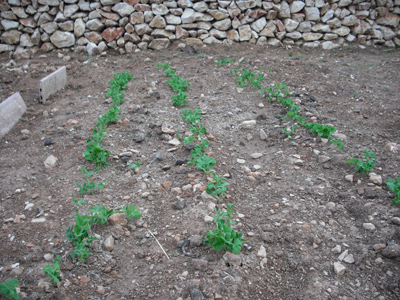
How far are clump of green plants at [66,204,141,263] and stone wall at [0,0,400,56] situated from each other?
17.2 feet

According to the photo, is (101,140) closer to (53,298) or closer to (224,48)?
(53,298)

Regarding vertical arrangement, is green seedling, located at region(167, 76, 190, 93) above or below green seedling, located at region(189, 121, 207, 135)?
above

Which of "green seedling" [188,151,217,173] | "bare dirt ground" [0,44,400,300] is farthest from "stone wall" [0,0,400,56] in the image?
"green seedling" [188,151,217,173]

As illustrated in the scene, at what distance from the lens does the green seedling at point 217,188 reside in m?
2.87

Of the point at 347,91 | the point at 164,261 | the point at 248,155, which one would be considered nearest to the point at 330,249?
the point at 164,261

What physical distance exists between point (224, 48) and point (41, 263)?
5.85 m

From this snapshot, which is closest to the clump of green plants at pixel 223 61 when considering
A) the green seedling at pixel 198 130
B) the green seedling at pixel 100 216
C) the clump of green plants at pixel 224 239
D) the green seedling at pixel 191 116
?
the green seedling at pixel 191 116

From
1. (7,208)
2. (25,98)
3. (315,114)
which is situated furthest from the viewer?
(25,98)

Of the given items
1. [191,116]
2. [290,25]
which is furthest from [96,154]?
[290,25]

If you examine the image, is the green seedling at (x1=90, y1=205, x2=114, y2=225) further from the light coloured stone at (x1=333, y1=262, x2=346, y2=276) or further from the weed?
the light coloured stone at (x1=333, y1=262, x2=346, y2=276)

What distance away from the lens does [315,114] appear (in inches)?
175

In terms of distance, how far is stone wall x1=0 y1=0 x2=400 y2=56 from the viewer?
6988mm

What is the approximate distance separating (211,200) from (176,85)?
2872mm

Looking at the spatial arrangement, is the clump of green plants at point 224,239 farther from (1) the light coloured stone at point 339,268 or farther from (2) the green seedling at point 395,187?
(2) the green seedling at point 395,187
